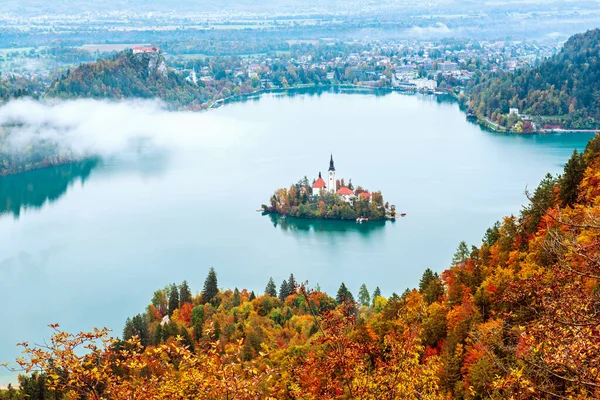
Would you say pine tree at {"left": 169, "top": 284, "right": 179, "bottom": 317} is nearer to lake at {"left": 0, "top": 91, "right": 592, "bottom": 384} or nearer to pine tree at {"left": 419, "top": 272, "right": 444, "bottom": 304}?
lake at {"left": 0, "top": 91, "right": 592, "bottom": 384}

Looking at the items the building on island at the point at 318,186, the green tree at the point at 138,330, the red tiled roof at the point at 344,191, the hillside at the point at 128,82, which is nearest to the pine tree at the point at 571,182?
the green tree at the point at 138,330

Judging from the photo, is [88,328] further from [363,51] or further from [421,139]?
[363,51]

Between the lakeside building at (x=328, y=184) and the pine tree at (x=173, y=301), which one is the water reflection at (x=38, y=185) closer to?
the lakeside building at (x=328, y=184)

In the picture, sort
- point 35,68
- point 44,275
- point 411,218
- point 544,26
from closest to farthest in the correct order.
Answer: point 44,275
point 411,218
point 35,68
point 544,26

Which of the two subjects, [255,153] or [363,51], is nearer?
[255,153]

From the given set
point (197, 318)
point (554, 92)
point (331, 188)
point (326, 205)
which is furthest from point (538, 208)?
point (554, 92)

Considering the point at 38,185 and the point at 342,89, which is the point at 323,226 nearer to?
the point at 38,185

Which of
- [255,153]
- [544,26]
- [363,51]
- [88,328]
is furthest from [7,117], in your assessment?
[544,26]
